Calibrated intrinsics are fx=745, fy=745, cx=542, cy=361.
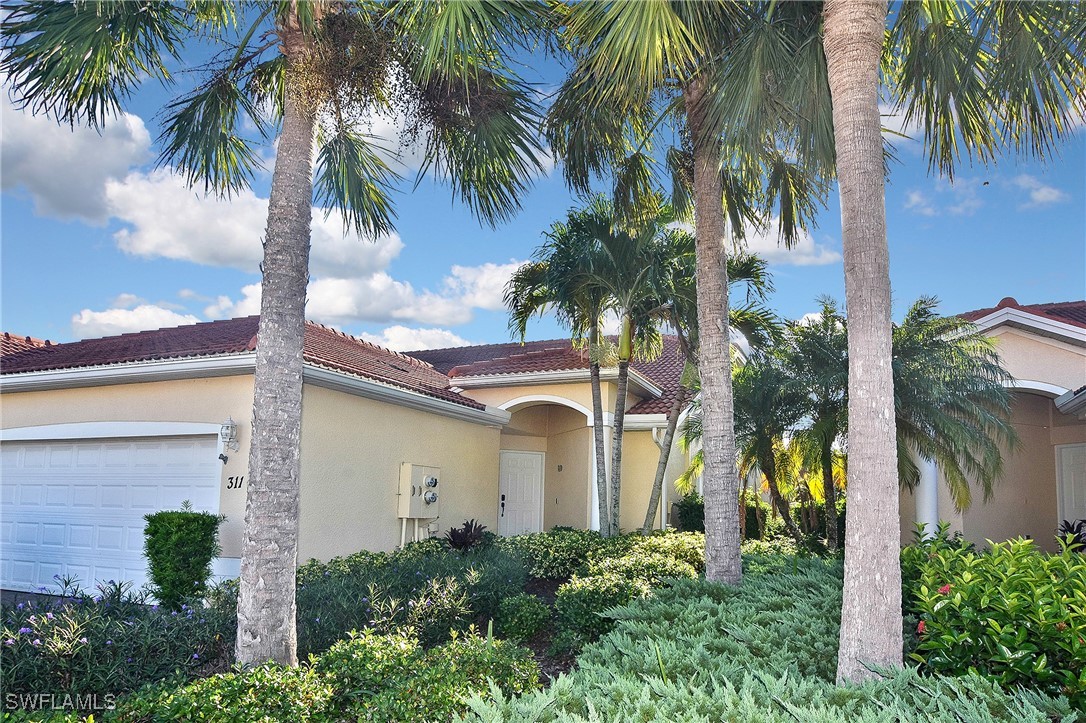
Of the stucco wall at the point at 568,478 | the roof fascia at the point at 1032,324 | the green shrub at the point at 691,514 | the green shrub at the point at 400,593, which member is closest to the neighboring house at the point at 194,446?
the green shrub at the point at 400,593

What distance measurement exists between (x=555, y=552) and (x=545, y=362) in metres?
5.81

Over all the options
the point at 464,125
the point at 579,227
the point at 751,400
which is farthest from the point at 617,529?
the point at 464,125

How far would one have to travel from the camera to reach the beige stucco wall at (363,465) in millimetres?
10719

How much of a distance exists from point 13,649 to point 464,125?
593 centimetres

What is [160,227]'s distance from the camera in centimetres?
1197

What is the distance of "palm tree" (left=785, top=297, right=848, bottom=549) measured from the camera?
1114cm

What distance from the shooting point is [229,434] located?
10273 millimetres

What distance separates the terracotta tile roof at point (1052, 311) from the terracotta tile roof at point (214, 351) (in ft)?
30.7

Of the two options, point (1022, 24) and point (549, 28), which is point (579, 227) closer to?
point (549, 28)

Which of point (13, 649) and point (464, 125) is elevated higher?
point (464, 125)

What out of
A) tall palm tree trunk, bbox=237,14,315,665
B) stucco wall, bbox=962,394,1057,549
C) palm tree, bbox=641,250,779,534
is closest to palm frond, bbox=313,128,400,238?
tall palm tree trunk, bbox=237,14,315,665

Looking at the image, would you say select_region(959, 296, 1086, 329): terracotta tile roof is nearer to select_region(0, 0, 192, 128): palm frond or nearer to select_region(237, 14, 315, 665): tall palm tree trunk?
select_region(237, 14, 315, 665): tall palm tree trunk

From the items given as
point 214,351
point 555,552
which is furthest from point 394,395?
point 555,552

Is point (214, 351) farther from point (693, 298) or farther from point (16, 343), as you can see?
point (693, 298)
